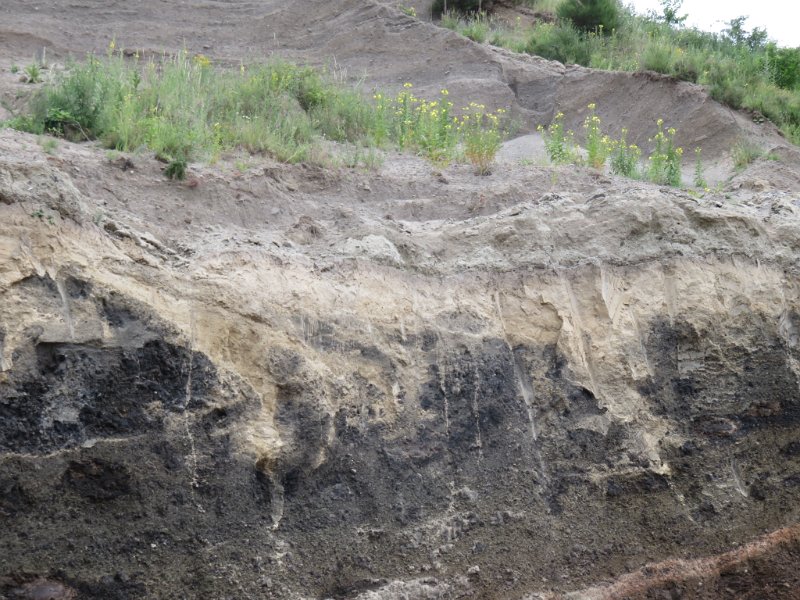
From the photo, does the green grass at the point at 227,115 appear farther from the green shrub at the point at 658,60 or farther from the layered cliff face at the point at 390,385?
the green shrub at the point at 658,60

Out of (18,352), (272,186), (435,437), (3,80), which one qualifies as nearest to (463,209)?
(272,186)

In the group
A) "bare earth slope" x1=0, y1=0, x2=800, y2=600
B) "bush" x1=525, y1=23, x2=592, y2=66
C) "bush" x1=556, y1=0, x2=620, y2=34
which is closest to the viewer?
"bare earth slope" x1=0, y1=0, x2=800, y2=600

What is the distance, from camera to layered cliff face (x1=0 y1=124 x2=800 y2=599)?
407cm

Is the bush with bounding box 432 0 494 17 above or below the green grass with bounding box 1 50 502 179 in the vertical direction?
above

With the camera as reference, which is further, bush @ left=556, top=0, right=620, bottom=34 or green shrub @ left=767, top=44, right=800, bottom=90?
bush @ left=556, top=0, right=620, bottom=34

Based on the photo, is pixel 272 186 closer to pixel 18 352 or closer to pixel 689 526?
pixel 18 352

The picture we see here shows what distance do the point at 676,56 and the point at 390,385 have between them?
7.23 metres

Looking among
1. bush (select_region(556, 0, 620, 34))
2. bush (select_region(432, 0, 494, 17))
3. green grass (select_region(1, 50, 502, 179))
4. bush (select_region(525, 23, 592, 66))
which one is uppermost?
bush (select_region(556, 0, 620, 34))

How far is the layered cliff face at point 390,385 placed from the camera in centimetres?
407

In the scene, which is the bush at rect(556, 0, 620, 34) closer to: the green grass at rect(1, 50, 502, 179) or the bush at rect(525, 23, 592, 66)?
the bush at rect(525, 23, 592, 66)

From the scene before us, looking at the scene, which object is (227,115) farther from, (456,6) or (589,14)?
(589,14)

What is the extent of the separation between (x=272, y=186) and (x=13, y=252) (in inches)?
77.8

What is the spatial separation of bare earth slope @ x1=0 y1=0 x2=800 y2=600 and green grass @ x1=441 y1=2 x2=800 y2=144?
3607 millimetres

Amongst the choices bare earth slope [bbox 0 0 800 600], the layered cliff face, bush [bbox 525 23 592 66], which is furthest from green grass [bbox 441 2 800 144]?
the layered cliff face
